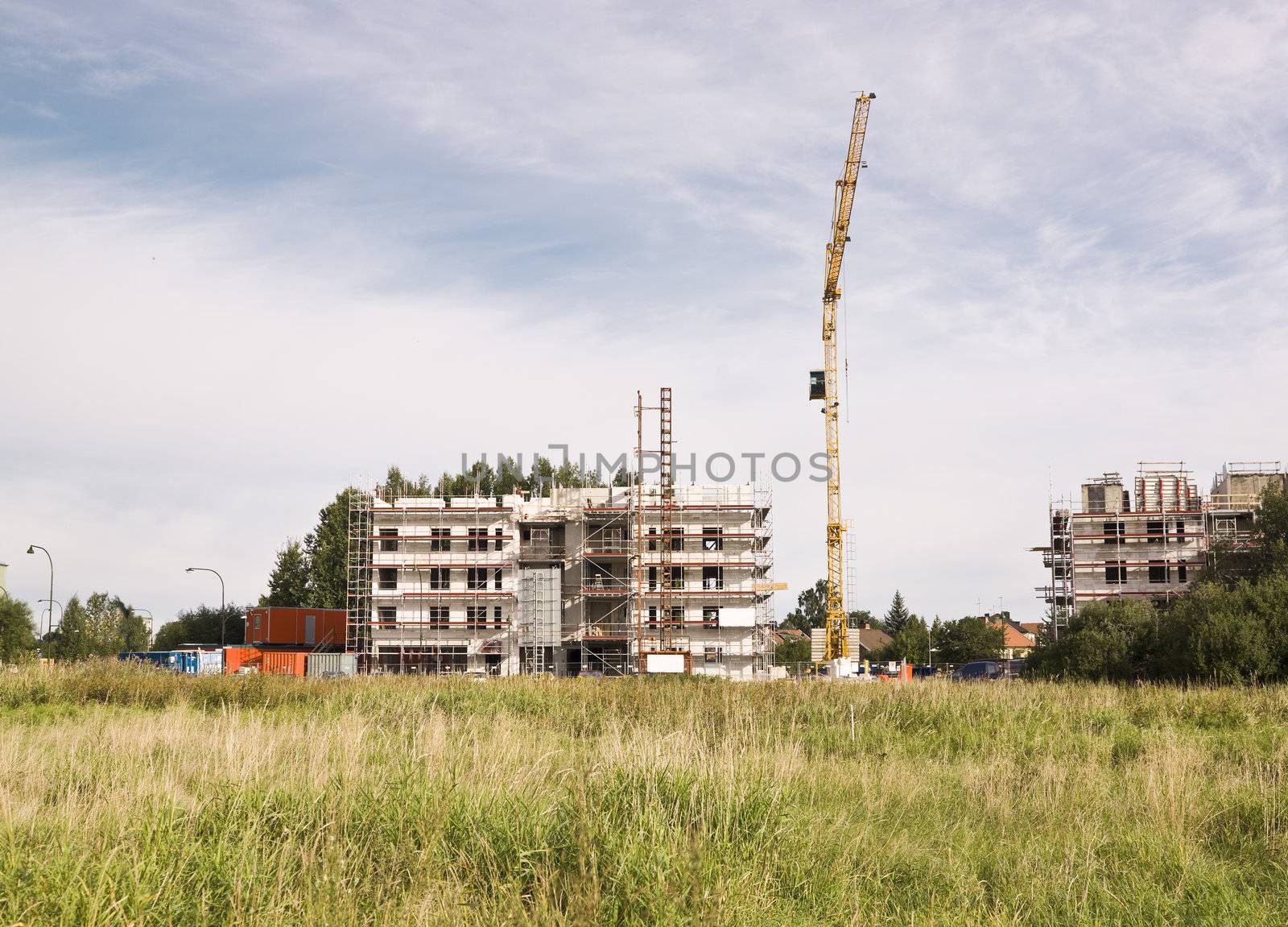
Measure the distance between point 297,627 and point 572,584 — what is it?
77.7ft

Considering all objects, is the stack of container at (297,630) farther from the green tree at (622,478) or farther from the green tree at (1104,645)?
the green tree at (1104,645)

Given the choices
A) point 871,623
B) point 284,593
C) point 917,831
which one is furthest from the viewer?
point 871,623

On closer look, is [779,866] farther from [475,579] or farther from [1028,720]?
[475,579]

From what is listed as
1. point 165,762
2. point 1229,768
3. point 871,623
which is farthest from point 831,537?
point 871,623

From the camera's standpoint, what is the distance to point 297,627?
85875 millimetres

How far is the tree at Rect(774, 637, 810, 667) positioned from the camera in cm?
10819

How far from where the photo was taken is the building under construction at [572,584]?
7581 cm

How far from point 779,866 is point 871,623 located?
578 ft

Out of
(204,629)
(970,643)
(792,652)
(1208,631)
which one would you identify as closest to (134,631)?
(204,629)

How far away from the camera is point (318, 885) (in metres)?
7.41

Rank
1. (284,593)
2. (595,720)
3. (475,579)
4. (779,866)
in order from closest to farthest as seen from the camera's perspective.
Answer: (779,866) → (595,720) → (475,579) → (284,593)

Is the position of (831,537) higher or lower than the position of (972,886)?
higher

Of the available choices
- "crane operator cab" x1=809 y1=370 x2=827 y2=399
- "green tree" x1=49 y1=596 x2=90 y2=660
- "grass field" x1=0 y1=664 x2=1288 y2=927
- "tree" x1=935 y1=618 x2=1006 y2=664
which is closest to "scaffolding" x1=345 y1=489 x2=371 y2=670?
"green tree" x1=49 y1=596 x2=90 y2=660

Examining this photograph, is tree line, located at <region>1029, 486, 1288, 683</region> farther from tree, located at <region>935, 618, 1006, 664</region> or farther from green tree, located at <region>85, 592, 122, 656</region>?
green tree, located at <region>85, 592, 122, 656</region>
